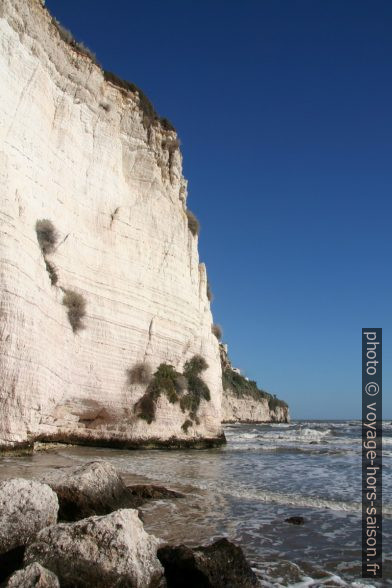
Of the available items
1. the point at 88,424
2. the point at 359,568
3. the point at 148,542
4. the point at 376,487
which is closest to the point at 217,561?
the point at 148,542

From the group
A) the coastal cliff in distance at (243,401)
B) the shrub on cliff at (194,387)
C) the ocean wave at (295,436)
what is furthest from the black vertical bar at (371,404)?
the coastal cliff in distance at (243,401)

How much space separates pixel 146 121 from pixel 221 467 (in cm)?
1494

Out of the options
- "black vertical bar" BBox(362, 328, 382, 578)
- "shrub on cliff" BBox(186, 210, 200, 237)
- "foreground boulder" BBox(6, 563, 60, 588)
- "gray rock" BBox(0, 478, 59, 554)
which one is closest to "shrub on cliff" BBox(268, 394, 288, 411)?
"shrub on cliff" BBox(186, 210, 200, 237)

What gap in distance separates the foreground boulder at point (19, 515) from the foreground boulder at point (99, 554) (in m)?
0.45

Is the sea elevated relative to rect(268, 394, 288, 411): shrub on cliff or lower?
lower

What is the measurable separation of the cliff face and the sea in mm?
1951

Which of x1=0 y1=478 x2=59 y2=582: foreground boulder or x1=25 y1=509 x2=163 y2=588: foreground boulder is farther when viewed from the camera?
x1=0 y1=478 x2=59 y2=582: foreground boulder

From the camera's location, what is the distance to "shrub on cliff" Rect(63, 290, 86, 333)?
16219 mm

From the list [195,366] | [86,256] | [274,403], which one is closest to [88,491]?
[86,256]

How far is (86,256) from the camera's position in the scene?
699 inches

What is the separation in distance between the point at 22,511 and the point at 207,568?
6.20 feet

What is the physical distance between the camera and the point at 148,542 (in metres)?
4.55

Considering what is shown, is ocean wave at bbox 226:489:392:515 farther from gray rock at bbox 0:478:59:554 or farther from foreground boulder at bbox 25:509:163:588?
foreground boulder at bbox 25:509:163:588

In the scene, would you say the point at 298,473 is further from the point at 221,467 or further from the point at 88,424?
the point at 88,424
